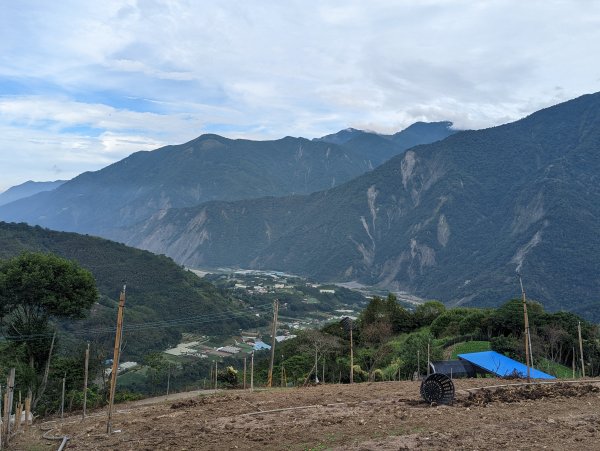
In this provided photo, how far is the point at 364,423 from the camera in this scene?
555 inches

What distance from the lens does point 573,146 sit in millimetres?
196625

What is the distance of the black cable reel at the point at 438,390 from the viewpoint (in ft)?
51.9

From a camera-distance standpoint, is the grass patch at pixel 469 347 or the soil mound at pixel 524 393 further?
the grass patch at pixel 469 347

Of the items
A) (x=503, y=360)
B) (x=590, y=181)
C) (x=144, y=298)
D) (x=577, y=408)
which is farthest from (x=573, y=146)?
(x=577, y=408)

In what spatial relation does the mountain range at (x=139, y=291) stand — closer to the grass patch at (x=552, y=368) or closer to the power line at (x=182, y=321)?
the power line at (x=182, y=321)

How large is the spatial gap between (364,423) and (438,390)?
2988mm

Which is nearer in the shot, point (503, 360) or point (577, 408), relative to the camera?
point (577, 408)

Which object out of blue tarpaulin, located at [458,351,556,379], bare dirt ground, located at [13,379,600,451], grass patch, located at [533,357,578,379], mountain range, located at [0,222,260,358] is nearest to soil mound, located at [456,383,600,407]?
bare dirt ground, located at [13,379,600,451]

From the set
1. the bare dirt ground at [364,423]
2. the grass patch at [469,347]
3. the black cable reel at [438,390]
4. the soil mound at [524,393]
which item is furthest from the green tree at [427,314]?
the black cable reel at [438,390]

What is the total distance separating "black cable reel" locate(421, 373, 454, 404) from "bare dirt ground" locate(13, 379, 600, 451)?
1.09ft

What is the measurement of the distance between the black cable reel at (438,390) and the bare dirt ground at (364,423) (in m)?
0.33

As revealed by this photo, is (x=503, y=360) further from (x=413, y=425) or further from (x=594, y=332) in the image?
(x=413, y=425)

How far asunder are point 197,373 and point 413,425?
54872 mm

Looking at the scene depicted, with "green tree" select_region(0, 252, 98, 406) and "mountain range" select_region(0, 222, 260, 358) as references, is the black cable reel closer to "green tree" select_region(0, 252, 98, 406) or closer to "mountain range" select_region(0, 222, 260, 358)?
"green tree" select_region(0, 252, 98, 406)
